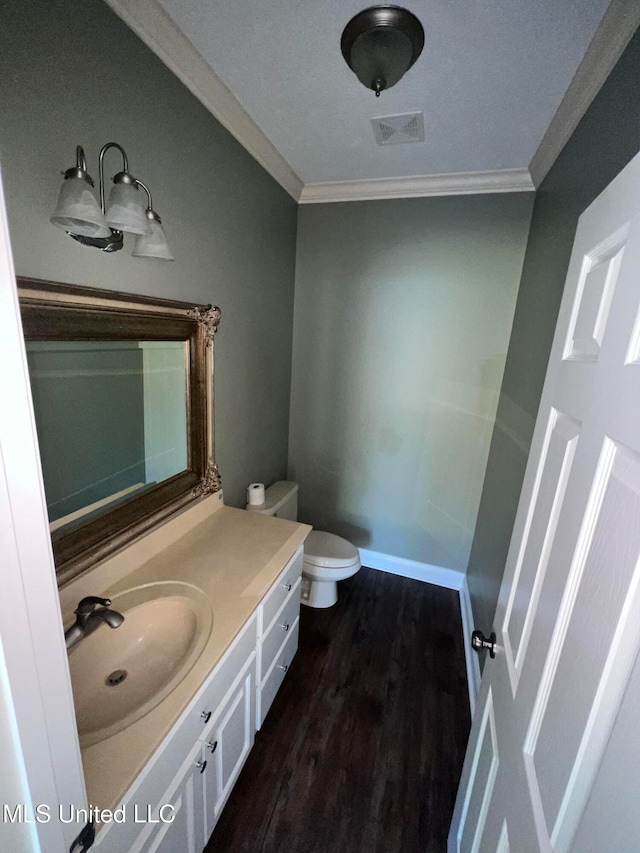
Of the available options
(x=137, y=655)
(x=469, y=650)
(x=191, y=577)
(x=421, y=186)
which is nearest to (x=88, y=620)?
(x=137, y=655)

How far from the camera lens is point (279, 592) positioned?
138cm

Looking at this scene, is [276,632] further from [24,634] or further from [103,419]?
[24,634]


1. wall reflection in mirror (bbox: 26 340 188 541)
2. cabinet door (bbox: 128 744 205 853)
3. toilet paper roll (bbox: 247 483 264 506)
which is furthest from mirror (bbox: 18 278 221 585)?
cabinet door (bbox: 128 744 205 853)

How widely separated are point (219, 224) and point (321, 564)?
1803 millimetres

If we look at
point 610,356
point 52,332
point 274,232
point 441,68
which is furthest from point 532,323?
point 52,332

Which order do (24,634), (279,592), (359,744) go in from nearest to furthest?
(24,634) < (279,592) < (359,744)

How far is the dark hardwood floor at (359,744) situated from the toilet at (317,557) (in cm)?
12

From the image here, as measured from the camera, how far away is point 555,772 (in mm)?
523

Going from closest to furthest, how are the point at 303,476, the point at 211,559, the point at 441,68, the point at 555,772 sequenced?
the point at 555,772 < the point at 441,68 < the point at 211,559 < the point at 303,476

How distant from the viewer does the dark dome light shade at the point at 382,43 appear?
3.26ft

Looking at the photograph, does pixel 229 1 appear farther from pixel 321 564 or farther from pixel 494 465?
pixel 321 564

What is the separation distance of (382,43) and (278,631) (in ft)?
6.74

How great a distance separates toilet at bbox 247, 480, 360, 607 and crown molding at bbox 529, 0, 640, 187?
2117 millimetres

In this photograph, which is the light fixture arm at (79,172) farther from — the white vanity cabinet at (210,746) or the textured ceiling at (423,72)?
the white vanity cabinet at (210,746)
